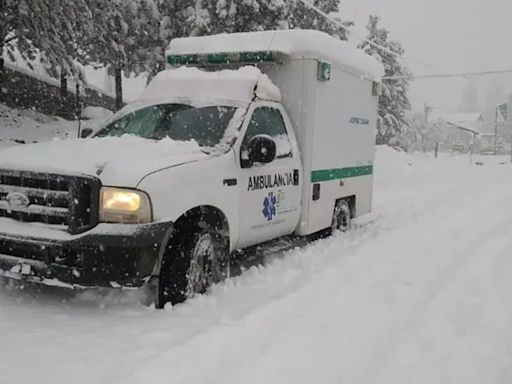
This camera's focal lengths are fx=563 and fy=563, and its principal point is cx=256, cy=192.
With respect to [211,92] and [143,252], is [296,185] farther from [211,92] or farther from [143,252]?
[143,252]

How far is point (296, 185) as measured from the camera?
21.4 feet

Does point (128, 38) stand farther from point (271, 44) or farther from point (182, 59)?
point (271, 44)

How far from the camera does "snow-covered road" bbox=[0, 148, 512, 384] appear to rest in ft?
11.5

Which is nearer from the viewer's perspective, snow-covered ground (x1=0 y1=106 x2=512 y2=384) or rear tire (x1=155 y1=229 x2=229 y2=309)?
snow-covered ground (x1=0 y1=106 x2=512 y2=384)

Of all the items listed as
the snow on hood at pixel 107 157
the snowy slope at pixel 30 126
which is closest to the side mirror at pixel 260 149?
the snow on hood at pixel 107 157

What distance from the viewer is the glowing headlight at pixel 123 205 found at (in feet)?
13.7

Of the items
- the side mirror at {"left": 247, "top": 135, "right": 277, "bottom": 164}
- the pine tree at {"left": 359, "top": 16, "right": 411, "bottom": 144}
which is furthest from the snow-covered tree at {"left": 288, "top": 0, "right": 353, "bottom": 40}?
the side mirror at {"left": 247, "top": 135, "right": 277, "bottom": 164}

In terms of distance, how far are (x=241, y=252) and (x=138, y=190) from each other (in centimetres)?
251

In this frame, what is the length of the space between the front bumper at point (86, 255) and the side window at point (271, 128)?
1.76 metres

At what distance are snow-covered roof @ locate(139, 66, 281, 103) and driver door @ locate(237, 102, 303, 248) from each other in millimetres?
180

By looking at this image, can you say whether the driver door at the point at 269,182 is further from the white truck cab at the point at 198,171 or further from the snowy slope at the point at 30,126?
the snowy slope at the point at 30,126

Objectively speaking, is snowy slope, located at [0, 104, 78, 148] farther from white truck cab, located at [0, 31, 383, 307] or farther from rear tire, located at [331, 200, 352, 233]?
Result: white truck cab, located at [0, 31, 383, 307]

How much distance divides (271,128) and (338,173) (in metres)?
1.93

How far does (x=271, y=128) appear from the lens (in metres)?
6.17
